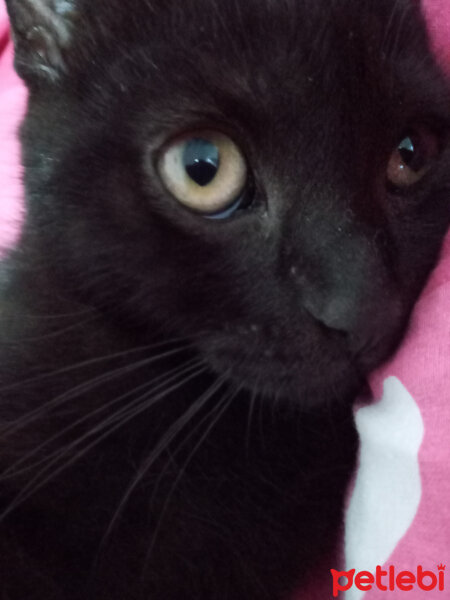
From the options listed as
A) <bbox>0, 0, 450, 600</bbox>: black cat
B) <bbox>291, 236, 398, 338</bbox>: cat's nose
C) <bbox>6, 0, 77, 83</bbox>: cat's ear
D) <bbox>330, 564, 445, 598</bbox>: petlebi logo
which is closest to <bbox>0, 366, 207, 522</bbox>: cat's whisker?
<bbox>0, 0, 450, 600</bbox>: black cat

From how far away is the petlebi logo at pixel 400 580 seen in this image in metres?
0.62

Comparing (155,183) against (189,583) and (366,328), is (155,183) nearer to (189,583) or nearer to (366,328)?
(366,328)

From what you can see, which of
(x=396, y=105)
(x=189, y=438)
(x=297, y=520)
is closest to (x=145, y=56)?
(x=396, y=105)

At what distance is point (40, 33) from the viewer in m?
0.81

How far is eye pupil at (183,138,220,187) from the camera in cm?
67

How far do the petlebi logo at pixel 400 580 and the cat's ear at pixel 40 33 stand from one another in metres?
0.61

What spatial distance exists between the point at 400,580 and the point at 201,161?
1.39 ft

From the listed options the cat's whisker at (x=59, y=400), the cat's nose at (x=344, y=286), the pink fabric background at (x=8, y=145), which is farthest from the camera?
the pink fabric background at (x=8, y=145)

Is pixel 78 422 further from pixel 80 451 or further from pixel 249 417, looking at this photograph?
pixel 249 417

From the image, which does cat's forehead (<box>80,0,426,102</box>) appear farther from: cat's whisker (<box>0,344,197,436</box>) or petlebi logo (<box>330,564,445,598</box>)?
petlebi logo (<box>330,564,445,598</box>)

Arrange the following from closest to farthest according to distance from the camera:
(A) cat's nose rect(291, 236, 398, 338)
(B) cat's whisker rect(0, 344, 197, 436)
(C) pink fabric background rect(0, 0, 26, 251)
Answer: (A) cat's nose rect(291, 236, 398, 338) < (B) cat's whisker rect(0, 344, 197, 436) < (C) pink fabric background rect(0, 0, 26, 251)

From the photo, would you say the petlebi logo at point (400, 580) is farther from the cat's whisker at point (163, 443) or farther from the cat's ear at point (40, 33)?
the cat's ear at point (40, 33)

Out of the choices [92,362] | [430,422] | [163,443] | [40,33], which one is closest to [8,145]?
[40,33]

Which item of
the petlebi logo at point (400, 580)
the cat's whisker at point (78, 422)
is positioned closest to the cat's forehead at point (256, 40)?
the cat's whisker at point (78, 422)
